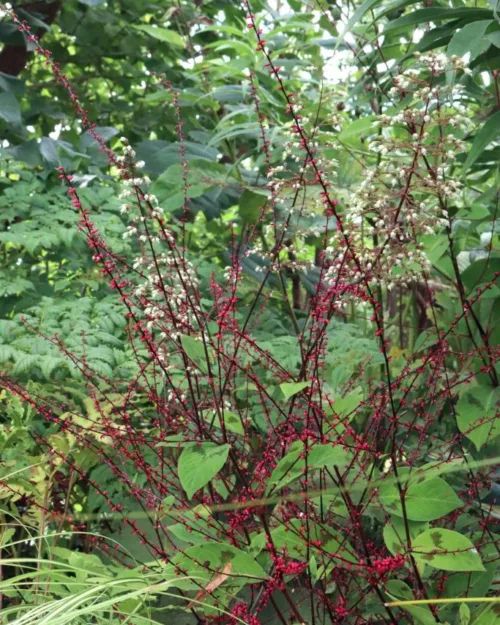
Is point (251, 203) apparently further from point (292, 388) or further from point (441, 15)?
point (292, 388)

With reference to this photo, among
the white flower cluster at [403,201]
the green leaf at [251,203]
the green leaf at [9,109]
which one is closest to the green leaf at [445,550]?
Result: the white flower cluster at [403,201]

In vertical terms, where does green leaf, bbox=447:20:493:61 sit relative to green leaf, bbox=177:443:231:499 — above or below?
above

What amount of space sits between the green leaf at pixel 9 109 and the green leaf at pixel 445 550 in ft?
5.50

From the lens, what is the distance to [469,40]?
1270 millimetres

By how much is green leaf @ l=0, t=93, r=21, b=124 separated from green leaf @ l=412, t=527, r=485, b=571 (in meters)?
1.68

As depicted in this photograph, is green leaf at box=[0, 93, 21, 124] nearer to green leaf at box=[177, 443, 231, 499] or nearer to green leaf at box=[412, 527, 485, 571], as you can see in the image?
green leaf at box=[177, 443, 231, 499]

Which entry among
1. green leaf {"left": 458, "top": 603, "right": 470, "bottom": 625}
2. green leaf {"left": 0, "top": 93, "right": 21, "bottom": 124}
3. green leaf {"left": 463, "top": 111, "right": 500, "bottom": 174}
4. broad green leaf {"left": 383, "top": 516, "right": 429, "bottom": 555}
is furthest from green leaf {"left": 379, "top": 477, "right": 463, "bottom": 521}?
green leaf {"left": 0, "top": 93, "right": 21, "bottom": 124}

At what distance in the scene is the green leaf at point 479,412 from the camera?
1.42 m

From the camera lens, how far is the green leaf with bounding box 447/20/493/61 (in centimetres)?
125

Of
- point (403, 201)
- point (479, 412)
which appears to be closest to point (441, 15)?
point (403, 201)

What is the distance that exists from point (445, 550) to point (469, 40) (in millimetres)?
771

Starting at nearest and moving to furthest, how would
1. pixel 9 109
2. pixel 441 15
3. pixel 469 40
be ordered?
pixel 469 40, pixel 441 15, pixel 9 109

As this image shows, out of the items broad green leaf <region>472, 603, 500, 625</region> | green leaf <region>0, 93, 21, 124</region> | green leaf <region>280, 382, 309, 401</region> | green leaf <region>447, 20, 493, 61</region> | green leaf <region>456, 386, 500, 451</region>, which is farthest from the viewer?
green leaf <region>0, 93, 21, 124</region>

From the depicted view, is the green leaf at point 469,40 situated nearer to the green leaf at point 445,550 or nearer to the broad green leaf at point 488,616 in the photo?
the green leaf at point 445,550
